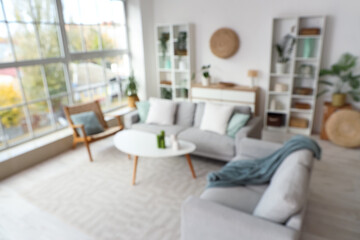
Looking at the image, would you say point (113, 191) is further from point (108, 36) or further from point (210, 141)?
point (108, 36)

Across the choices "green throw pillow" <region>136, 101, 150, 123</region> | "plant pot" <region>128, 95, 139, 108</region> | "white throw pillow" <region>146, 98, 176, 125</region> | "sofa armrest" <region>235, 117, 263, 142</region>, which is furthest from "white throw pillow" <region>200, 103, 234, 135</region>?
"plant pot" <region>128, 95, 139, 108</region>

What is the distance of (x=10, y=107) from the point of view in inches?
161

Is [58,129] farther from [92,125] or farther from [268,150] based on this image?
[268,150]

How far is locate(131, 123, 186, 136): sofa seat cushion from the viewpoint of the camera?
424cm

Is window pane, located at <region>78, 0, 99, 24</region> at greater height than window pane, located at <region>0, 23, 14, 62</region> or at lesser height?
greater

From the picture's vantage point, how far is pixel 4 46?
3.96 meters

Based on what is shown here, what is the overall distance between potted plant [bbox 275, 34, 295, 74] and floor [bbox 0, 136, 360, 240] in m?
1.67

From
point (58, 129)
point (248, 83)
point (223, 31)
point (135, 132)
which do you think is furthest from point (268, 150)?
point (58, 129)

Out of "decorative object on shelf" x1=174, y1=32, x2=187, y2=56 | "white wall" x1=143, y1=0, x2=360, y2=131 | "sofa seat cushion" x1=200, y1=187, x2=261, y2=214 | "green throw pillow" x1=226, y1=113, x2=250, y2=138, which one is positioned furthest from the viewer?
"decorative object on shelf" x1=174, y1=32, x2=187, y2=56

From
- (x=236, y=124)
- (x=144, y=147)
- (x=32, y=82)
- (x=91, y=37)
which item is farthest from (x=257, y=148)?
(x=91, y=37)

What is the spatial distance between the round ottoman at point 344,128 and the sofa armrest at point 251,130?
1.30 metres

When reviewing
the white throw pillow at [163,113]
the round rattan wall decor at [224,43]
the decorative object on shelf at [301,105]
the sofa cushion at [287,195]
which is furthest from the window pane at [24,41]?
the decorative object on shelf at [301,105]

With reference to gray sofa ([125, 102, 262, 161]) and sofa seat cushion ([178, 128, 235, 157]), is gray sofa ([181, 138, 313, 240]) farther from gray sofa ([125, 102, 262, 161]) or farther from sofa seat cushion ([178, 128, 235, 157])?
sofa seat cushion ([178, 128, 235, 157])

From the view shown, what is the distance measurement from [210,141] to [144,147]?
3.17 ft
